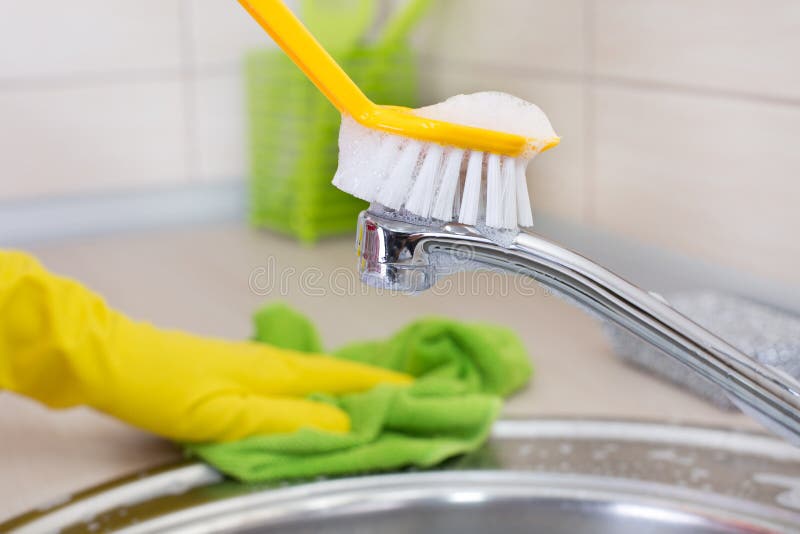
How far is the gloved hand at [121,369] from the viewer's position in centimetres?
66

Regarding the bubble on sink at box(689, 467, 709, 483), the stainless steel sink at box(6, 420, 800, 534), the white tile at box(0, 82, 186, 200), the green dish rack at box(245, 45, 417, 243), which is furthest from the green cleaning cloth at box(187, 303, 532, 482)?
the white tile at box(0, 82, 186, 200)

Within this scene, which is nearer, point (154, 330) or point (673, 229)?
point (154, 330)

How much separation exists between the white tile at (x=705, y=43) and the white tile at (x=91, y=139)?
0.62 meters

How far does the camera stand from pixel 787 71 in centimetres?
84

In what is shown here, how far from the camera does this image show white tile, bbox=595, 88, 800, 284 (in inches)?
34.1

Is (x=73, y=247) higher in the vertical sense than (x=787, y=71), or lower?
lower

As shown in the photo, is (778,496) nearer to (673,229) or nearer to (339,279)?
(673,229)

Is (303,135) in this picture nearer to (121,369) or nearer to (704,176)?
(704,176)

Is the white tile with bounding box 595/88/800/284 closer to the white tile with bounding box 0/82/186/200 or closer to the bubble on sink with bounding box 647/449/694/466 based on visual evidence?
the bubble on sink with bounding box 647/449/694/466

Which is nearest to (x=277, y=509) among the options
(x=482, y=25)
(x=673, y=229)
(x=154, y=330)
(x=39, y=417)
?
(x=154, y=330)

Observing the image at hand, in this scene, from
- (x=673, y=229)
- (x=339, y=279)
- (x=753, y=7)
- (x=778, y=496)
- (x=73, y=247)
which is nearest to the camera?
(x=778, y=496)

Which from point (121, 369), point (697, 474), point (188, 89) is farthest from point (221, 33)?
point (697, 474)

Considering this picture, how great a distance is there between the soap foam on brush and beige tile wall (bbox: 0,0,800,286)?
0.53 m

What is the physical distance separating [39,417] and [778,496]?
52 centimetres
